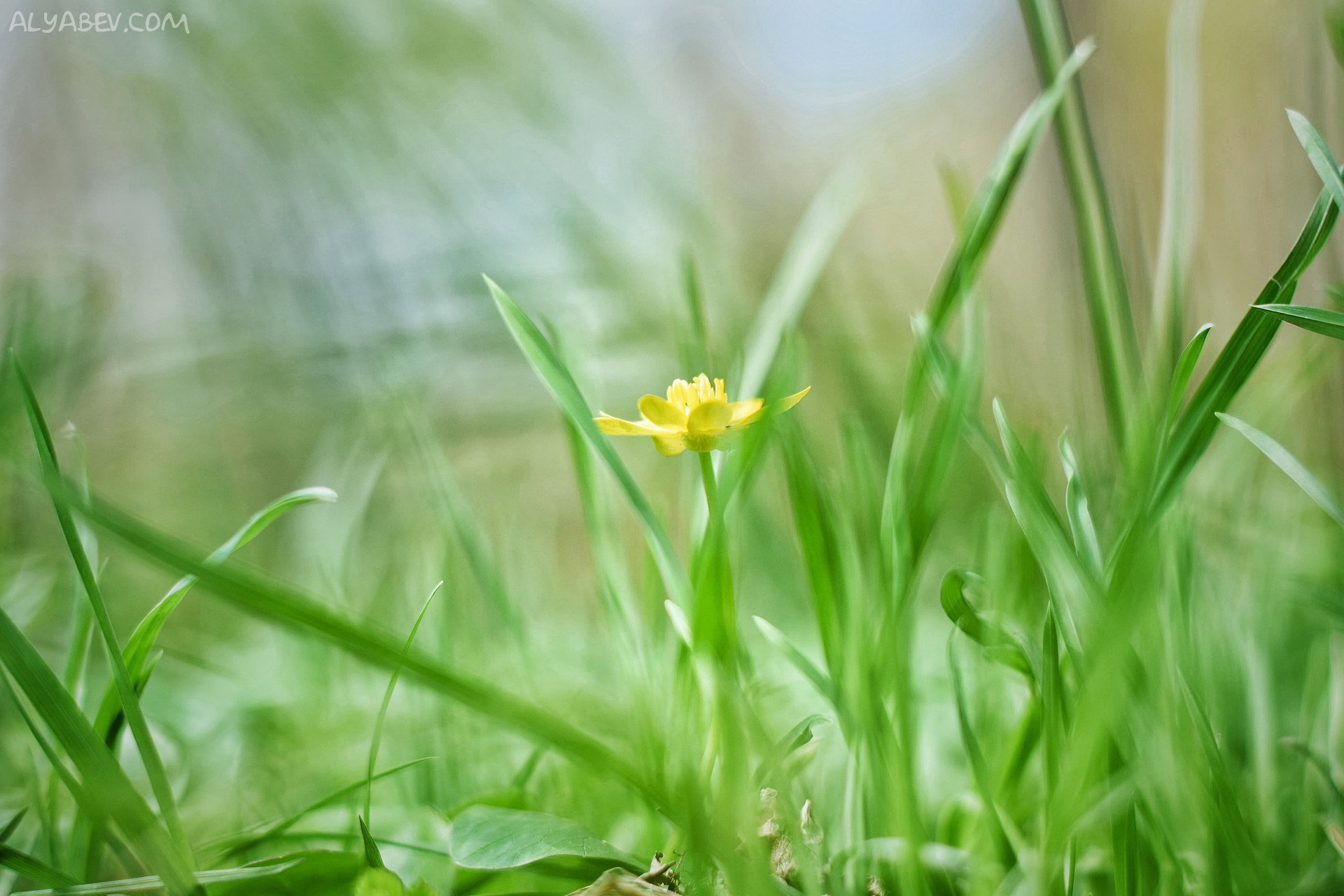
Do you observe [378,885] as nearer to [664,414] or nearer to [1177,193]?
[664,414]

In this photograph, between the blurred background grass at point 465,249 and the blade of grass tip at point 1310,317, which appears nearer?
the blade of grass tip at point 1310,317

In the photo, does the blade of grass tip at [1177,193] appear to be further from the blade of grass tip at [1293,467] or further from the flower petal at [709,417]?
the flower petal at [709,417]

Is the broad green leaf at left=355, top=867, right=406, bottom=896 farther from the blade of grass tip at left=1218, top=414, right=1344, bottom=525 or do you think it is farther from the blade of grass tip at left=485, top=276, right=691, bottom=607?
the blade of grass tip at left=1218, top=414, right=1344, bottom=525

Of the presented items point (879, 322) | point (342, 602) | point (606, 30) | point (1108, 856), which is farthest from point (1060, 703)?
point (606, 30)

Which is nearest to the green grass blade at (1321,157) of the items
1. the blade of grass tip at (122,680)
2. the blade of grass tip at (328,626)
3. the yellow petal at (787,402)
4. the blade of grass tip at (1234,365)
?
the blade of grass tip at (1234,365)

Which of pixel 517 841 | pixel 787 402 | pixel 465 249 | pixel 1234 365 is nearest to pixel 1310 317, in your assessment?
pixel 1234 365

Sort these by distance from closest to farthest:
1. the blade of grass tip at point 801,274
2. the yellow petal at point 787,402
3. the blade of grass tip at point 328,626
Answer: the blade of grass tip at point 328,626
the yellow petal at point 787,402
the blade of grass tip at point 801,274

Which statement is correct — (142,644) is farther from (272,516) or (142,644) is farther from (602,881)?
(602,881)
